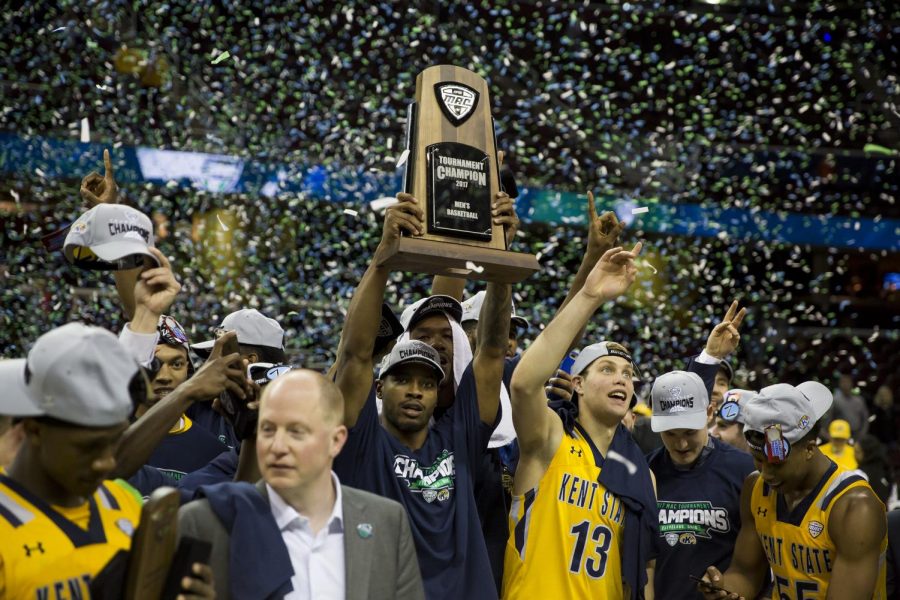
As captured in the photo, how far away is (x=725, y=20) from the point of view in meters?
17.0

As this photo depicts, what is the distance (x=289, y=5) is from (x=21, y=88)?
3802 millimetres

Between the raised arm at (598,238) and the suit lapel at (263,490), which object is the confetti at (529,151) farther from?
the suit lapel at (263,490)

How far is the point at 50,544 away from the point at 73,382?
0.36 m

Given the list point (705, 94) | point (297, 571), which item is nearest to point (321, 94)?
point (705, 94)

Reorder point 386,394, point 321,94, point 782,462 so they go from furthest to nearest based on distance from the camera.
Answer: point 321,94, point 782,462, point 386,394

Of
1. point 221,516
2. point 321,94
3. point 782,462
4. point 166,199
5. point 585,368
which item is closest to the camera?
point 221,516

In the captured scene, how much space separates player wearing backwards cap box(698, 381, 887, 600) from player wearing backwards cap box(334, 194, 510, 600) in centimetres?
108

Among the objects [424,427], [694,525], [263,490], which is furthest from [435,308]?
[263,490]

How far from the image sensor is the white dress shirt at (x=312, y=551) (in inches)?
109

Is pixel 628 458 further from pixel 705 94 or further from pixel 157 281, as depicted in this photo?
pixel 705 94

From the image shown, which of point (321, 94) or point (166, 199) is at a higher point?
point (321, 94)

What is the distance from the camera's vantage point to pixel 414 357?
3.97m

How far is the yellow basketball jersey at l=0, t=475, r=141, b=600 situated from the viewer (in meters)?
2.37

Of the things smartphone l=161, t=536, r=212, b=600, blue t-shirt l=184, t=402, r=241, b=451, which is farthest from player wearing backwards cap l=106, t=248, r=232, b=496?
smartphone l=161, t=536, r=212, b=600
